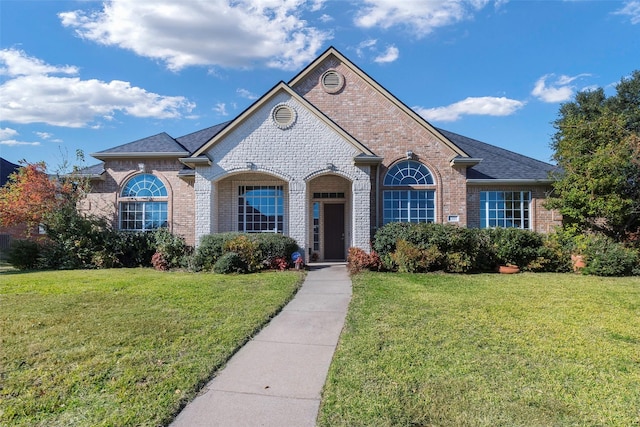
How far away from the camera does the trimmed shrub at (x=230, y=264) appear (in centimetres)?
1214

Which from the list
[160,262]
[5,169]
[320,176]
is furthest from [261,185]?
[5,169]

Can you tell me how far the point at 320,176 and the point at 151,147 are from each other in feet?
26.7

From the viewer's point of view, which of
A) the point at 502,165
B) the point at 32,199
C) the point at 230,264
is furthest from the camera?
the point at 502,165

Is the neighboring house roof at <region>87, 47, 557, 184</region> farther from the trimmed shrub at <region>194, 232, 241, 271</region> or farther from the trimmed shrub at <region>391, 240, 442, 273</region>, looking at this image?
the trimmed shrub at <region>391, 240, 442, 273</region>

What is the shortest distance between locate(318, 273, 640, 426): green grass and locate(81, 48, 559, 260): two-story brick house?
6.76m

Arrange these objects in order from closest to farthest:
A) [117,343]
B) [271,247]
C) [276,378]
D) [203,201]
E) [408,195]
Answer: [276,378] → [117,343] → [271,247] → [203,201] → [408,195]

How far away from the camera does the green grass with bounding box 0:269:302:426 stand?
3611 millimetres

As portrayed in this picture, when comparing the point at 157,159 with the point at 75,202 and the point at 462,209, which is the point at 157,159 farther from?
the point at 462,209

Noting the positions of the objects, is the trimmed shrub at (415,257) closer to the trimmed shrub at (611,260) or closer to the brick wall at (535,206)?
the brick wall at (535,206)

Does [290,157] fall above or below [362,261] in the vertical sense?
above

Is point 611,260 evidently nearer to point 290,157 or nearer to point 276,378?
point 290,157

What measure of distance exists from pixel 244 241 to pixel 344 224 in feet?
16.8

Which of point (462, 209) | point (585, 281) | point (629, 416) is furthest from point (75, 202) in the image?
point (585, 281)

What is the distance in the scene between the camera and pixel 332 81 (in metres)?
16.8
